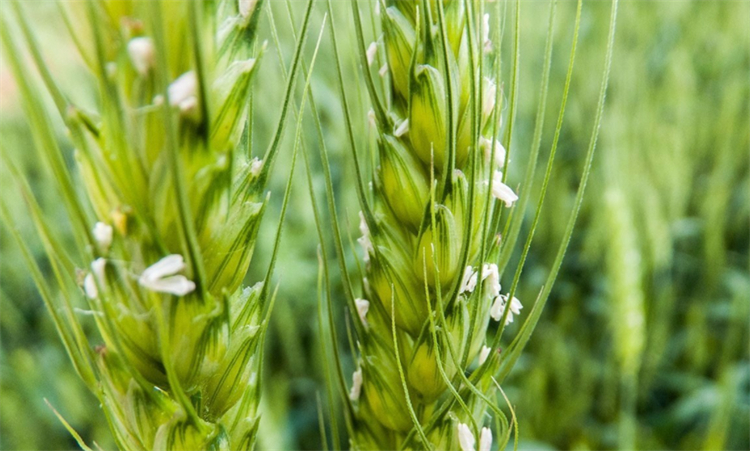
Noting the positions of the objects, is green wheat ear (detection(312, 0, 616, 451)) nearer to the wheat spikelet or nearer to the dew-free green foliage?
the wheat spikelet

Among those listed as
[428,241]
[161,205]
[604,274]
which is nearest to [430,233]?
[428,241]

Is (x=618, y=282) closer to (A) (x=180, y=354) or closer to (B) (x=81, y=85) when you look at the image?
(A) (x=180, y=354)

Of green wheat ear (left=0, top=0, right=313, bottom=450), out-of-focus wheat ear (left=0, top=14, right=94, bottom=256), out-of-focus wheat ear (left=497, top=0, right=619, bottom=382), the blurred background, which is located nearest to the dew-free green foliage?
the blurred background

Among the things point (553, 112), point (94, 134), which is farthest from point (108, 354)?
point (553, 112)

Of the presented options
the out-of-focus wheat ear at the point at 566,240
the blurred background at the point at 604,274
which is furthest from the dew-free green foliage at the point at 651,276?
the out-of-focus wheat ear at the point at 566,240

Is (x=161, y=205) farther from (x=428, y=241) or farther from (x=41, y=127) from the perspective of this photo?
(x=428, y=241)

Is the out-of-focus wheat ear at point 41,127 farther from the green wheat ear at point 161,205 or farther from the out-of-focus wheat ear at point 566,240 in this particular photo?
the out-of-focus wheat ear at point 566,240

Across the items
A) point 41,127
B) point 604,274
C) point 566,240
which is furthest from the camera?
point 604,274
